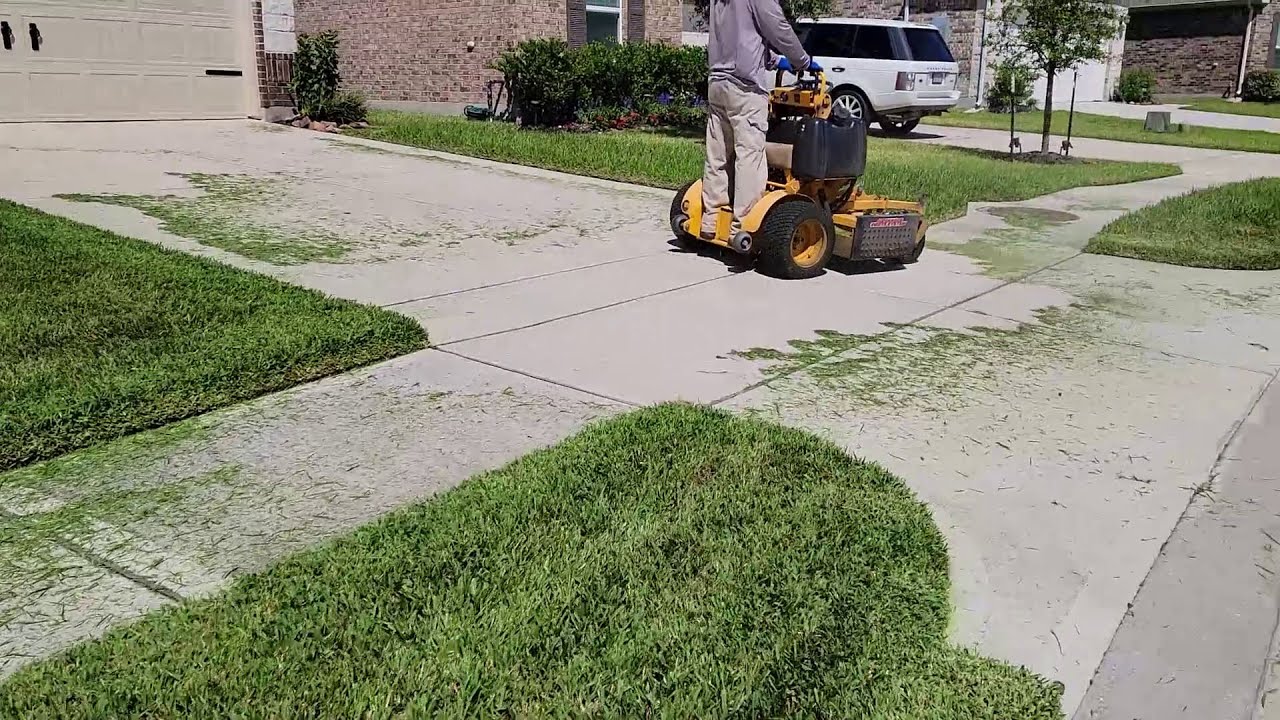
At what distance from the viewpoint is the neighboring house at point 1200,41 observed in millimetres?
34906

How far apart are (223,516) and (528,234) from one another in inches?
202

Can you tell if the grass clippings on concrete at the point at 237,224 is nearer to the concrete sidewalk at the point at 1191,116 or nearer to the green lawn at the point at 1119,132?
the green lawn at the point at 1119,132

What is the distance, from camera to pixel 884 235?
7043 millimetres

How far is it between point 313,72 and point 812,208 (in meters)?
9.79

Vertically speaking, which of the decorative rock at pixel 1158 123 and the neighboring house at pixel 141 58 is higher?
the neighboring house at pixel 141 58

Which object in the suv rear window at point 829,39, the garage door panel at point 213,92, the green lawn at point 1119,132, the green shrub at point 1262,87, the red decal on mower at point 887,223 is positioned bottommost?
the red decal on mower at point 887,223

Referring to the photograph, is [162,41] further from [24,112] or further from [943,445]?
[943,445]

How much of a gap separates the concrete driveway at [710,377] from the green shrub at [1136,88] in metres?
25.9

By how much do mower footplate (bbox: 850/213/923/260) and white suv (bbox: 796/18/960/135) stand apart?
10485 mm

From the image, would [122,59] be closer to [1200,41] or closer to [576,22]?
[576,22]

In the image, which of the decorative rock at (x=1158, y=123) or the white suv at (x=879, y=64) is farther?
the decorative rock at (x=1158, y=123)

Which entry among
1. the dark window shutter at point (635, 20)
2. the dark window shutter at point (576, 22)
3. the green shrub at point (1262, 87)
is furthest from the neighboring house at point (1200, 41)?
the dark window shutter at point (576, 22)

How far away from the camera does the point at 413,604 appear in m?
2.78

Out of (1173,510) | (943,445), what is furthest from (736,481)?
(1173,510)
